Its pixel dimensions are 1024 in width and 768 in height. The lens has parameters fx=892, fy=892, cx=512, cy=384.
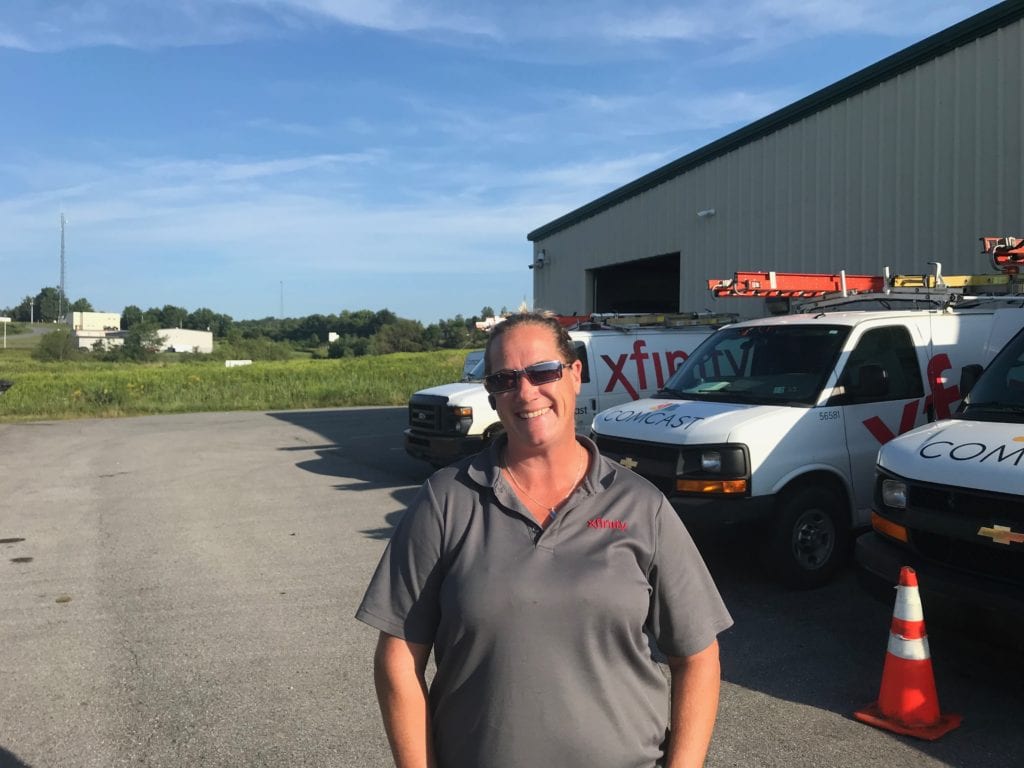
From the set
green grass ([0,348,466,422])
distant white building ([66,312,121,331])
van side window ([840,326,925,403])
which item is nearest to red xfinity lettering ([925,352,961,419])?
van side window ([840,326,925,403])

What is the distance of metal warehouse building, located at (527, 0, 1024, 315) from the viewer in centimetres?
1087

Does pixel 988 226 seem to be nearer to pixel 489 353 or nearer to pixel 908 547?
pixel 908 547

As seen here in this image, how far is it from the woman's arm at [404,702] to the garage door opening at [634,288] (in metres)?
20.1

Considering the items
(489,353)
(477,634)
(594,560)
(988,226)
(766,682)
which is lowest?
(766,682)

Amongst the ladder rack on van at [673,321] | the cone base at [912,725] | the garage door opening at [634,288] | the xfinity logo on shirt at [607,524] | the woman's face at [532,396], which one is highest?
the garage door opening at [634,288]

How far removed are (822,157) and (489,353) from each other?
1285 cm

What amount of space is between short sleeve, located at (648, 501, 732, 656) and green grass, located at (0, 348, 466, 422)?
88.2ft

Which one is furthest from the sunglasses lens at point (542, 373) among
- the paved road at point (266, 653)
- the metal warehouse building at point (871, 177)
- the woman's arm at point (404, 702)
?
the metal warehouse building at point (871, 177)

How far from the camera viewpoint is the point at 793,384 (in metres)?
6.83

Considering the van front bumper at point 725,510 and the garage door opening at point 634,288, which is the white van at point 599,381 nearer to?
the van front bumper at point 725,510

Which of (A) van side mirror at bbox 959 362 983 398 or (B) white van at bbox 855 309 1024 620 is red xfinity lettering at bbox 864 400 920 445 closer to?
(A) van side mirror at bbox 959 362 983 398

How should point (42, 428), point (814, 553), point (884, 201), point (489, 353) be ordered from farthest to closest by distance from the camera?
point (42, 428) < point (884, 201) < point (814, 553) < point (489, 353)

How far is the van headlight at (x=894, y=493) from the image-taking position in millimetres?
4781

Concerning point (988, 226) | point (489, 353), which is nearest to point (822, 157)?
point (988, 226)
